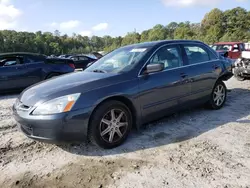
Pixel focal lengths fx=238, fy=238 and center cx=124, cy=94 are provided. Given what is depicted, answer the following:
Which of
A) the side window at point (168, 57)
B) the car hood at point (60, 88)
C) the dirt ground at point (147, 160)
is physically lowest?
the dirt ground at point (147, 160)

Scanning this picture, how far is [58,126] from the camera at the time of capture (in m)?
2.97

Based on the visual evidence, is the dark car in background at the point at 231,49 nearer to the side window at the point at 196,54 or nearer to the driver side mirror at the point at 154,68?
the side window at the point at 196,54

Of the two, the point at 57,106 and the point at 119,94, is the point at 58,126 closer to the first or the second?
the point at 57,106

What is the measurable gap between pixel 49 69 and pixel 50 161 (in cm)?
549

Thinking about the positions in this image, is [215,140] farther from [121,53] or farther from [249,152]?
[121,53]

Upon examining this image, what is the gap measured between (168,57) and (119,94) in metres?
1.33

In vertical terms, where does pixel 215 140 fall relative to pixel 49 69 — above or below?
below

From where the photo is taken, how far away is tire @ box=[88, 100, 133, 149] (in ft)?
10.4

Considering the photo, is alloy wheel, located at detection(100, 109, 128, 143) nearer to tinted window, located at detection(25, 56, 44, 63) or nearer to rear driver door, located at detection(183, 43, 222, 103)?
rear driver door, located at detection(183, 43, 222, 103)

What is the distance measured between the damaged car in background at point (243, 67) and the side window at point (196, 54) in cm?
388

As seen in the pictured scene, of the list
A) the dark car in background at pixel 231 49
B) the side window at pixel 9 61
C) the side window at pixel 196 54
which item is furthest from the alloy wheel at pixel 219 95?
the dark car in background at pixel 231 49

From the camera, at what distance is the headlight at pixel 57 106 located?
2988 millimetres

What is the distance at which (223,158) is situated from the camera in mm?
3023

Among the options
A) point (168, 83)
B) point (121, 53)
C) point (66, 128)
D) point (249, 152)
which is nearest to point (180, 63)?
point (168, 83)
